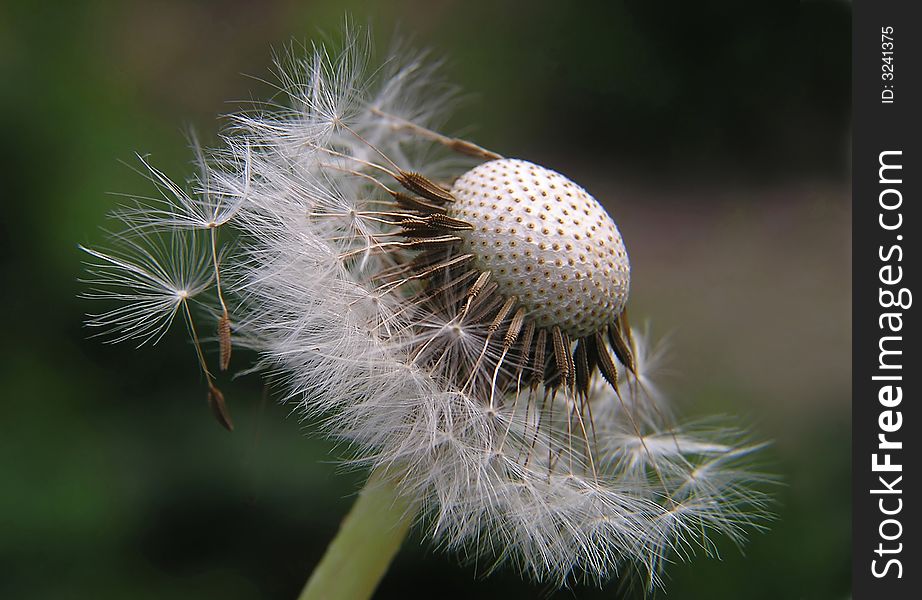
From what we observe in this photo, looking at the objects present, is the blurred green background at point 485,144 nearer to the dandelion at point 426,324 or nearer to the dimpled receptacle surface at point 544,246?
the dandelion at point 426,324

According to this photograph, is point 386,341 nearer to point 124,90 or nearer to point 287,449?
point 287,449

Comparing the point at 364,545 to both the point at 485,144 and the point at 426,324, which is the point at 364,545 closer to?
the point at 426,324

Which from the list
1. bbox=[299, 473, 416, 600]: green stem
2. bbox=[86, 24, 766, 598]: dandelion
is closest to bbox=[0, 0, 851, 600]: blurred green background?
bbox=[299, 473, 416, 600]: green stem

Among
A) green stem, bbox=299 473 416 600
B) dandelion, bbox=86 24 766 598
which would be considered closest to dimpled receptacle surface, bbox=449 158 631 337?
dandelion, bbox=86 24 766 598

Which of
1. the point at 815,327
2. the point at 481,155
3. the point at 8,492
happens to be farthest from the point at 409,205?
the point at 815,327

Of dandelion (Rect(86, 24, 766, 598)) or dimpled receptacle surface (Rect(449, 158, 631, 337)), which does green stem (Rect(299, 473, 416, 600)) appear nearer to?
dandelion (Rect(86, 24, 766, 598))

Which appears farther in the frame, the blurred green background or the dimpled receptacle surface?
the blurred green background

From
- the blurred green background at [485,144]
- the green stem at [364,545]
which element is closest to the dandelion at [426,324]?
the green stem at [364,545]

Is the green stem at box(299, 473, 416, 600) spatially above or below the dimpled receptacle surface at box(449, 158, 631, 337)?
below
